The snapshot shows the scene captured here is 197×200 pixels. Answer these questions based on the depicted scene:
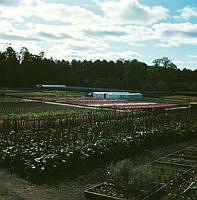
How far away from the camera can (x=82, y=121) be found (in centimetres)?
1471

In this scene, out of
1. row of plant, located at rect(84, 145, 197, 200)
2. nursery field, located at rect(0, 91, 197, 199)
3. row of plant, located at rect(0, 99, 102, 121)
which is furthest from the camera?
row of plant, located at rect(0, 99, 102, 121)

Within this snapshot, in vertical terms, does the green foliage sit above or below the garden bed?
above

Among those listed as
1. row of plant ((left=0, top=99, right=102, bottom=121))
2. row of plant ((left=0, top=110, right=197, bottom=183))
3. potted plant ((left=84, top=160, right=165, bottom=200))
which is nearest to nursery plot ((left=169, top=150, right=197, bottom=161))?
row of plant ((left=0, top=110, right=197, bottom=183))

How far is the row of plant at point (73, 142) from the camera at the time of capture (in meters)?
8.02

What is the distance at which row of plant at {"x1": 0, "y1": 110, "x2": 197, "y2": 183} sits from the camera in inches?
316

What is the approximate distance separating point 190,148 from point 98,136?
3380 mm

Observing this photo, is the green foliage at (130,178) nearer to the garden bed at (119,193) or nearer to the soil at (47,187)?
the garden bed at (119,193)

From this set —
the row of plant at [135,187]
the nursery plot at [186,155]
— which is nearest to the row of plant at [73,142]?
the nursery plot at [186,155]

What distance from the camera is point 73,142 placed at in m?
9.83

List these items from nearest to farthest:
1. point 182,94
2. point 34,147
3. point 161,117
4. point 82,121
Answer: point 34,147, point 82,121, point 161,117, point 182,94

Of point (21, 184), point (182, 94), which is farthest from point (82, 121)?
point (182, 94)

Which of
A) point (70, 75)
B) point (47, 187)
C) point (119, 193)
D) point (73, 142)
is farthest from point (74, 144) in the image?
point (70, 75)

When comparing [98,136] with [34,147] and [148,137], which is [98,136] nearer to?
[148,137]

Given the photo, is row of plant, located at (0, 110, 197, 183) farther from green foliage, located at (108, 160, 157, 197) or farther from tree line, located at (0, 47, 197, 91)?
tree line, located at (0, 47, 197, 91)
